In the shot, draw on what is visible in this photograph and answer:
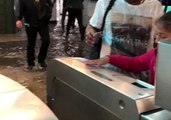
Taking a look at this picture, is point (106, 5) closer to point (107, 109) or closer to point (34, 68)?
point (107, 109)

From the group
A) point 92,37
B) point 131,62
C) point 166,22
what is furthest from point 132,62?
point 166,22

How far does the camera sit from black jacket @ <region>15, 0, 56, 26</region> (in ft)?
14.5

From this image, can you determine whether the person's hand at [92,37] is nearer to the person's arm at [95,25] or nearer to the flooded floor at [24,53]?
the person's arm at [95,25]

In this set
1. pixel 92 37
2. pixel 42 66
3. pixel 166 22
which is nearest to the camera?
pixel 166 22

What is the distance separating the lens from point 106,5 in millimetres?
1922

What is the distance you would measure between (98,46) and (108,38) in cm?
11

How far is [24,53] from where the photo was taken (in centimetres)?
578

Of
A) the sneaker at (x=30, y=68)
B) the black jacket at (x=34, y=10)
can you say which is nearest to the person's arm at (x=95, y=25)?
the black jacket at (x=34, y=10)

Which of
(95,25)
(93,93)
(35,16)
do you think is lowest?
(93,93)

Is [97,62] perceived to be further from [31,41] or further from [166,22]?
[31,41]

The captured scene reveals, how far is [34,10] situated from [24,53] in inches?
59.1

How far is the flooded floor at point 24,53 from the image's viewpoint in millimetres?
4226

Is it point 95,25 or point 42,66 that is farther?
point 42,66

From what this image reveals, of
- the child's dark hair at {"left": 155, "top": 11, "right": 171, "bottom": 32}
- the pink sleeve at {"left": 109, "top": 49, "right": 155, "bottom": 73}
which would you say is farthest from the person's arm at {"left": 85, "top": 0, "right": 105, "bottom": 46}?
the child's dark hair at {"left": 155, "top": 11, "right": 171, "bottom": 32}
